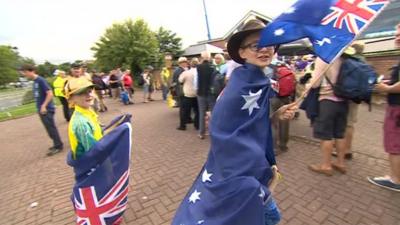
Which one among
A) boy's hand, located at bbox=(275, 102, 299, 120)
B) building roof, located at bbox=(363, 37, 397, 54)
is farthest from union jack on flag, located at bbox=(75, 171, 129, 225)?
building roof, located at bbox=(363, 37, 397, 54)

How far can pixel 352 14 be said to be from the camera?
5.65ft

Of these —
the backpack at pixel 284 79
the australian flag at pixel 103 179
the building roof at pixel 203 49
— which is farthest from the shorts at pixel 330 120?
the building roof at pixel 203 49

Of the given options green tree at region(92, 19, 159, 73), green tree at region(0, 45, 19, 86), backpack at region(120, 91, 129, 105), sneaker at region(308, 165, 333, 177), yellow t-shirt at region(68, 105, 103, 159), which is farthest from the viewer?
green tree at region(0, 45, 19, 86)

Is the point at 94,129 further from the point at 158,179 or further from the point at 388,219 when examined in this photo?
the point at 388,219

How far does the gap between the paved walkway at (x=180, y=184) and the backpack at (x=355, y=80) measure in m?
1.27

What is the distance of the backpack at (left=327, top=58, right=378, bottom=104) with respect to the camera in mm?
3463

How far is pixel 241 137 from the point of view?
1562mm

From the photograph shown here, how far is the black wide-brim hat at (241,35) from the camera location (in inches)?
67.3

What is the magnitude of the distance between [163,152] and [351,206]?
12.1ft

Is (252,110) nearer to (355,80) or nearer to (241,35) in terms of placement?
(241,35)

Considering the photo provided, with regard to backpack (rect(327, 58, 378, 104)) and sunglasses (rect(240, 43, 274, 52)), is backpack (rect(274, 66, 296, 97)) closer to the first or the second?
backpack (rect(327, 58, 378, 104))

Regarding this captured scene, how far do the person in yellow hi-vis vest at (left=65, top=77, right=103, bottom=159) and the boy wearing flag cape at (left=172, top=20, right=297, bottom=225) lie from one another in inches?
49.3

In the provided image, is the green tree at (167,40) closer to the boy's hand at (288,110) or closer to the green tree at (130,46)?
the green tree at (130,46)

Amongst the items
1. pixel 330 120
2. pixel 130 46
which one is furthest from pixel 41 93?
pixel 130 46
